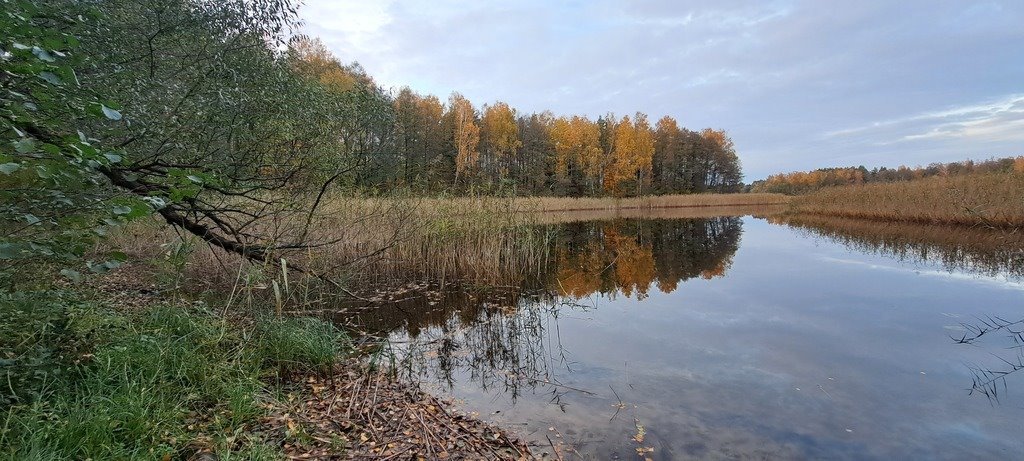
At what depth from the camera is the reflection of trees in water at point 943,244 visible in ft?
32.5

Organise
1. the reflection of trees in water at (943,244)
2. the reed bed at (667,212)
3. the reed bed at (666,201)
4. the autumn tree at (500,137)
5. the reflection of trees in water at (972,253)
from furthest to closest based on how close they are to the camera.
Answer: the autumn tree at (500,137)
the reed bed at (666,201)
the reed bed at (667,212)
the reflection of trees in water at (943,244)
the reflection of trees in water at (972,253)

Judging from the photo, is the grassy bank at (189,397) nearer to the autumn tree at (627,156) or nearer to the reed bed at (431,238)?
the reed bed at (431,238)

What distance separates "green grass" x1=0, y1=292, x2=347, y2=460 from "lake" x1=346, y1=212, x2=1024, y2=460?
158 centimetres

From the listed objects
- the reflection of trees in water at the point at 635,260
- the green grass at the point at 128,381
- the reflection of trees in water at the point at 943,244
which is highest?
the green grass at the point at 128,381

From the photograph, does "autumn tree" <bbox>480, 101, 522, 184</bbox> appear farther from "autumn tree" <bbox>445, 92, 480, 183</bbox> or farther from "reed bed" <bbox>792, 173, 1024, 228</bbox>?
"reed bed" <bbox>792, 173, 1024, 228</bbox>

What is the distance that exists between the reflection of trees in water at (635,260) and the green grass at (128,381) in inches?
213

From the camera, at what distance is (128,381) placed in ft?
10.0

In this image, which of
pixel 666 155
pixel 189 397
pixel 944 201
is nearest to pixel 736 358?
pixel 189 397

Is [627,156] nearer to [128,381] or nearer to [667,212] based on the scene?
[667,212]

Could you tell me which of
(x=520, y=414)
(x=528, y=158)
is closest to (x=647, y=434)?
(x=520, y=414)

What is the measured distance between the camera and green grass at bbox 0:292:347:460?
2.41 metres

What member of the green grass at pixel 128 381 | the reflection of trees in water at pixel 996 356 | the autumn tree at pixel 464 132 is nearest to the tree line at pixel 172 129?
the green grass at pixel 128 381

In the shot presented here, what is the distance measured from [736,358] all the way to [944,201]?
16.7 metres

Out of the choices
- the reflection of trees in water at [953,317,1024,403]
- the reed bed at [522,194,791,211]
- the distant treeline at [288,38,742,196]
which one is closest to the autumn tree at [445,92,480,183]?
the distant treeline at [288,38,742,196]
